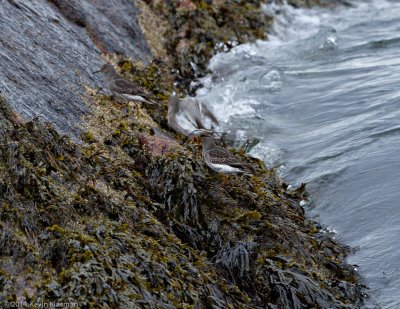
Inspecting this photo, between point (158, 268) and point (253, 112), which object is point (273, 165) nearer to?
point (253, 112)

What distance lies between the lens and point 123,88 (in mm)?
8719

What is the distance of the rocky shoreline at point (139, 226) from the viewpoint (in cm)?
524

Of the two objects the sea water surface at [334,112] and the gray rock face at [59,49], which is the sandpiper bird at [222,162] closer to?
the sea water surface at [334,112]

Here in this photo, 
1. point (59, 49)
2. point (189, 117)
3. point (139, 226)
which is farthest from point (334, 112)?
point (139, 226)

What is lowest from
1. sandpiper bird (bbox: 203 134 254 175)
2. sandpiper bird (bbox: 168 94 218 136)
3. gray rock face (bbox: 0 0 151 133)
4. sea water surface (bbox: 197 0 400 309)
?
sea water surface (bbox: 197 0 400 309)

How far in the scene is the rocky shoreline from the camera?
17.2 ft

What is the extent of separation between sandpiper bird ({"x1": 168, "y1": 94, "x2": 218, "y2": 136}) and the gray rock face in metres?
1.03

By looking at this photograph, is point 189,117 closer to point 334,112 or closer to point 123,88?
point 123,88

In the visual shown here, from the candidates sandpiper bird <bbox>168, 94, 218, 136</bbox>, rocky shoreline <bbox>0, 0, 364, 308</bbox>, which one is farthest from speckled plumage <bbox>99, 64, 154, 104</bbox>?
sandpiper bird <bbox>168, 94, 218, 136</bbox>

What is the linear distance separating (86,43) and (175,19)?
2.94 meters

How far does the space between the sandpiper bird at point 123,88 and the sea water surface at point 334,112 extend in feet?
5.89

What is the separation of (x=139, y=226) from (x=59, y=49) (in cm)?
351

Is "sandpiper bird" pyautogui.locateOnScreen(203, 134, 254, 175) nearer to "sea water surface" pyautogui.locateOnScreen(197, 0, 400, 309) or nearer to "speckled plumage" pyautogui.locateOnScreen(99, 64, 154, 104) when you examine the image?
"sea water surface" pyautogui.locateOnScreen(197, 0, 400, 309)

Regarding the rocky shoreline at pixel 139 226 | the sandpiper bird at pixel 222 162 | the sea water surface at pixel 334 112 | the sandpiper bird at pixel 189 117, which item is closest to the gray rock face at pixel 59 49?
the rocky shoreline at pixel 139 226
